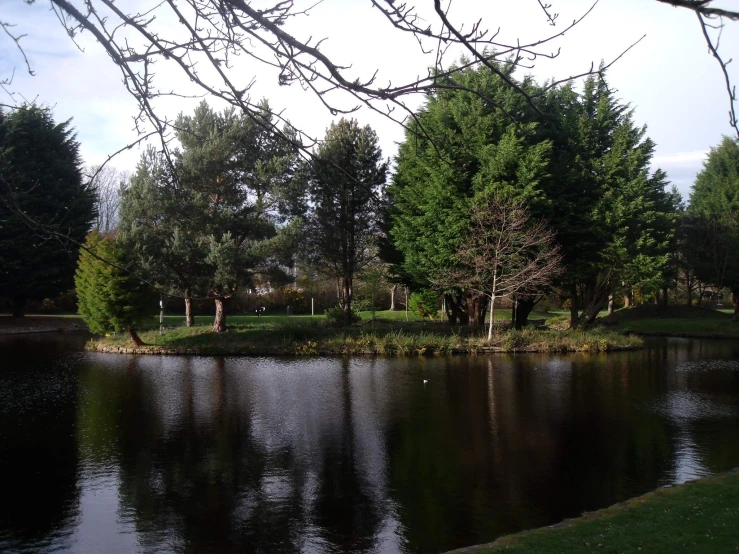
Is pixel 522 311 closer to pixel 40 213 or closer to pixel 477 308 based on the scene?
pixel 477 308

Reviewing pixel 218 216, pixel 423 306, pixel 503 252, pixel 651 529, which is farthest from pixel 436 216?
pixel 651 529

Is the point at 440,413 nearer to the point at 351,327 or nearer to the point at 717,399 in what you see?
the point at 717,399

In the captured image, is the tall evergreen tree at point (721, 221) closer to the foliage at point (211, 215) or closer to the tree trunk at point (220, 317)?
the foliage at point (211, 215)

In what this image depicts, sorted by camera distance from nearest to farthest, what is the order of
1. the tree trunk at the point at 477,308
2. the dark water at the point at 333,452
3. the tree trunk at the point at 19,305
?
the dark water at the point at 333,452
the tree trunk at the point at 477,308
the tree trunk at the point at 19,305

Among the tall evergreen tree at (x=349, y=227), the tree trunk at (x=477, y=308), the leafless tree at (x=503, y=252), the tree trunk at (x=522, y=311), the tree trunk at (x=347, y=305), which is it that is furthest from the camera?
the tree trunk at (x=522, y=311)

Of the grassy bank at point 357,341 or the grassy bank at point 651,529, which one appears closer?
the grassy bank at point 651,529

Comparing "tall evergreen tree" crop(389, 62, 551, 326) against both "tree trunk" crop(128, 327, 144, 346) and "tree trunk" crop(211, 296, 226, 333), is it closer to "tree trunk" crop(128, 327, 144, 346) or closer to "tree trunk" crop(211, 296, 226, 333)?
"tree trunk" crop(211, 296, 226, 333)

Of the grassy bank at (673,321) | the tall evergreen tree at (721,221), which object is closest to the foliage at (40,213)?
the grassy bank at (673,321)

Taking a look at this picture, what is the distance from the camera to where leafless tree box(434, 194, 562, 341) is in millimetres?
20766

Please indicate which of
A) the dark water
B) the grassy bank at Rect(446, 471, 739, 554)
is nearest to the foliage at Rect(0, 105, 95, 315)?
the dark water

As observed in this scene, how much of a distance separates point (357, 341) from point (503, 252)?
5.95 m

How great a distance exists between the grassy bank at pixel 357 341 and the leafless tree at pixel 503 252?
128 centimetres

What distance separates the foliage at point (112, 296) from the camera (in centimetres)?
1920

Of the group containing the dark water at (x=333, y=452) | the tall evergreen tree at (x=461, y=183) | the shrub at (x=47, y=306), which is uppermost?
the tall evergreen tree at (x=461, y=183)
